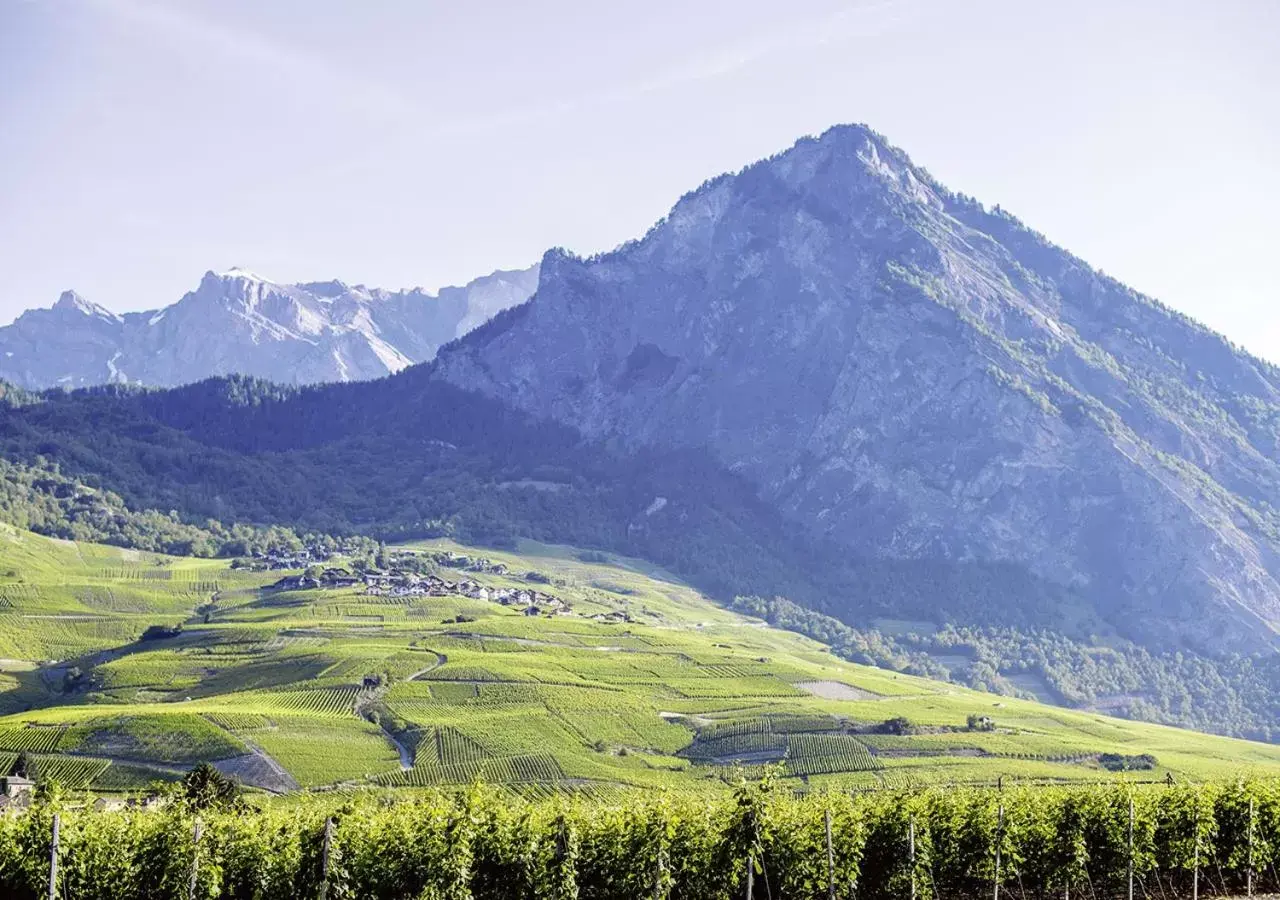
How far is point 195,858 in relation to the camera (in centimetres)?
5434

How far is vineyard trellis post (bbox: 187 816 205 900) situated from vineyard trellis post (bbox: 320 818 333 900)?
5.60 metres

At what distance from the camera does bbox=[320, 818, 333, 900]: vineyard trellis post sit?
5253cm

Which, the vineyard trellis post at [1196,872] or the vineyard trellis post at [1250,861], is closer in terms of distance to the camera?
the vineyard trellis post at [1196,872]

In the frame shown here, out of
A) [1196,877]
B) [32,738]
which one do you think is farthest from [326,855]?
[32,738]

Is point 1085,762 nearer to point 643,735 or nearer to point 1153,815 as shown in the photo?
point 643,735

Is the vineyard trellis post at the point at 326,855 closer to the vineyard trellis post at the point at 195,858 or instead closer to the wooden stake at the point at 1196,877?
the vineyard trellis post at the point at 195,858

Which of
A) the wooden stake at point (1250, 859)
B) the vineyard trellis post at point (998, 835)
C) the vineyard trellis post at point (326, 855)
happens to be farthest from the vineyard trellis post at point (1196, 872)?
the vineyard trellis post at point (326, 855)

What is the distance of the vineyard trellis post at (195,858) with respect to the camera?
53634 millimetres

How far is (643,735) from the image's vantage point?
177 m

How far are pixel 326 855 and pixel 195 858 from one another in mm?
6809

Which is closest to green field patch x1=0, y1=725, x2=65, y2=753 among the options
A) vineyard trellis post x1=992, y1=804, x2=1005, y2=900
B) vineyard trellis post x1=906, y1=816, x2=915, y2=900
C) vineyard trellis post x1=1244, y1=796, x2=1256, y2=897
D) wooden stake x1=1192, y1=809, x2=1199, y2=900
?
vineyard trellis post x1=906, y1=816, x2=915, y2=900

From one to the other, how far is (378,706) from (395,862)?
127 metres

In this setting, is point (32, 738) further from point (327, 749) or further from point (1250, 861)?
point (1250, 861)

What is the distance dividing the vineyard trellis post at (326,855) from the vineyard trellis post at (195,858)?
5.60m
